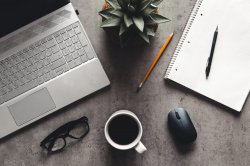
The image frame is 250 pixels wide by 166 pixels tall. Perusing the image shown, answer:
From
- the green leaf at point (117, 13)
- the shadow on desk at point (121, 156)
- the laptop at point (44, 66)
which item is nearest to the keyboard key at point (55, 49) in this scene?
the laptop at point (44, 66)

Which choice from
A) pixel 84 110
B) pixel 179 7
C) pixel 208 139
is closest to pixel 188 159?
pixel 208 139

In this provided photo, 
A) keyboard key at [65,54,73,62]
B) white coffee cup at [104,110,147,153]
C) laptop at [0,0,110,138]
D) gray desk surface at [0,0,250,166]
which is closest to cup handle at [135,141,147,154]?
white coffee cup at [104,110,147,153]

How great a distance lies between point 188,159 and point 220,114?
0.17 meters

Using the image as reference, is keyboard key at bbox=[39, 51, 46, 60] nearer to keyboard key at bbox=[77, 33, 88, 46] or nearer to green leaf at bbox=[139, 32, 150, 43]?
keyboard key at bbox=[77, 33, 88, 46]

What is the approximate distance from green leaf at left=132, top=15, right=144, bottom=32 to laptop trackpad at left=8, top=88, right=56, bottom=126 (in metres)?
0.35

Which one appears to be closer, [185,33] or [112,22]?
[112,22]

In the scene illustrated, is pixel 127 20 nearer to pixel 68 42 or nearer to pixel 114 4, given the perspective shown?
pixel 114 4

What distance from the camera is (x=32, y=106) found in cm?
102

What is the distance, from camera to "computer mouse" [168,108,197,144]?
3.25 feet

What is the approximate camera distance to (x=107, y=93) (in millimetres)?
1045

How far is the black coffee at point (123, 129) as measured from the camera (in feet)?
3.09

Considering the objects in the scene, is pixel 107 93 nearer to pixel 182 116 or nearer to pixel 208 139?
pixel 182 116

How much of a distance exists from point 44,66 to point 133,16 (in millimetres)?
315

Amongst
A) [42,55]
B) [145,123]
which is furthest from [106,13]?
[145,123]
